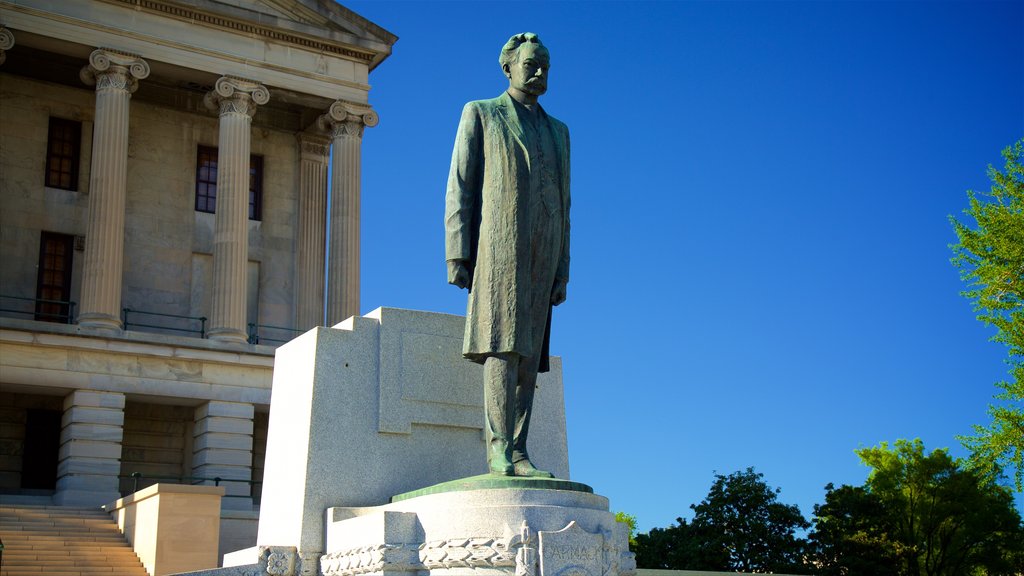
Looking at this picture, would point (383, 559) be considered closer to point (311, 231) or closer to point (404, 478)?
point (404, 478)

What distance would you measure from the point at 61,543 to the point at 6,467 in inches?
454

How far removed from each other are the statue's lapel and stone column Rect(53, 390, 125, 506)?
79.6 feet

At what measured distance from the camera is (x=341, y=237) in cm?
3922

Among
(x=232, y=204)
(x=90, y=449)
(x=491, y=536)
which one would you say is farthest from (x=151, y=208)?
(x=491, y=536)

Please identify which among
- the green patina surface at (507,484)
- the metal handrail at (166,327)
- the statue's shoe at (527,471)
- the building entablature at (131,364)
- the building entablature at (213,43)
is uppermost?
the building entablature at (213,43)

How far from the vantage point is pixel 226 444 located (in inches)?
1337

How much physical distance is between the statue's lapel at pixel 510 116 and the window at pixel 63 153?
3056cm

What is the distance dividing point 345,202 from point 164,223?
5.72 metres

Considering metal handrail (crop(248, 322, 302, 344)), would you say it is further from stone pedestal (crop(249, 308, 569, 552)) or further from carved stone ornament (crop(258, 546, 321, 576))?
carved stone ornament (crop(258, 546, 321, 576))

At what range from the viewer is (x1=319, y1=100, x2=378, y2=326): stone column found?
127 ft

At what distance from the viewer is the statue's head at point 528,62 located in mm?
10438

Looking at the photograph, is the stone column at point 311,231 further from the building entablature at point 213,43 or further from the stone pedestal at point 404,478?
the stone pedestal at point 404,478

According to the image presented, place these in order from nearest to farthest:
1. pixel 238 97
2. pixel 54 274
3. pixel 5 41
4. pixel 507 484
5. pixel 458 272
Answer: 1. pixel 507 484
2. pixel 458 272
3. pixel 5 41
4. pixel 54 274
5. pixel 238 97

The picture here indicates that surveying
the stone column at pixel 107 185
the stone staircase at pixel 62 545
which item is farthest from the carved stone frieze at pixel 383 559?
the stone column at pixel 107 185
